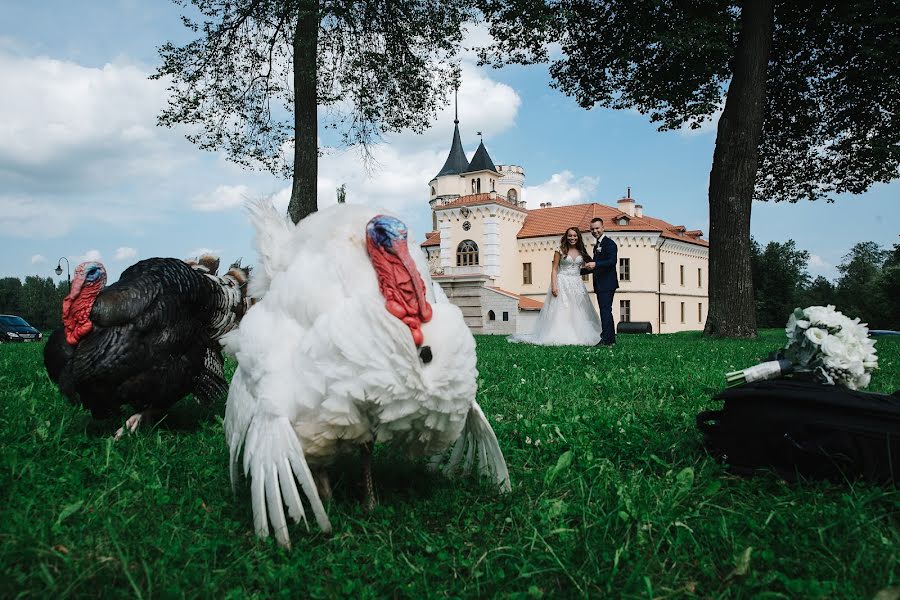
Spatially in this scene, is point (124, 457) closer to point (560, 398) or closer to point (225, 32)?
point (560, 398)

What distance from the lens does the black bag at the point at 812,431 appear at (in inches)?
105

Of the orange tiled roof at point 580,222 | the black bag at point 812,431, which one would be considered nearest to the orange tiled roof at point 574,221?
the orange tiled roof at point 580,222

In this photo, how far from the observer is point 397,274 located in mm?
2576

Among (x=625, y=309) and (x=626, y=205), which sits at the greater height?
(x=626, y=205)

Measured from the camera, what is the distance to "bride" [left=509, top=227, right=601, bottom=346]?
44.8 ft

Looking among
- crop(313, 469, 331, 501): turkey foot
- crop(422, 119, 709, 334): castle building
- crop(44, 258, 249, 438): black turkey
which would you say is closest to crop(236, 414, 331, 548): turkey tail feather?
crop(313, 469, 331, 501): turkey foot

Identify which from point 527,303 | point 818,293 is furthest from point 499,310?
point 818,293

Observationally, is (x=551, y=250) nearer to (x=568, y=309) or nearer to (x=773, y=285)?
(x=773, y=285)

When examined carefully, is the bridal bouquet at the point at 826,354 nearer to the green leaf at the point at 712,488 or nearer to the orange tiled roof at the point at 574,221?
the green leaf at the point at 712,488

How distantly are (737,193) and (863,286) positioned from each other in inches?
2042

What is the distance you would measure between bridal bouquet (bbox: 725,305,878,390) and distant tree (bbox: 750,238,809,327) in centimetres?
6676

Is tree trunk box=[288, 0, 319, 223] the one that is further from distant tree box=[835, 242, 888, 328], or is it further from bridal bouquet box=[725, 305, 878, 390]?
distant tree box=[835, 242, 888, 328]

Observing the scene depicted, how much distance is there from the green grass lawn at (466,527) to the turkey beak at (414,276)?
96 cm

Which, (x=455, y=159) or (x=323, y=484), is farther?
(x=455, y=159)
